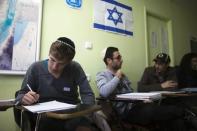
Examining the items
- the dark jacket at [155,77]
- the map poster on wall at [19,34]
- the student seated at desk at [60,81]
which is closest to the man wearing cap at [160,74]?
the dark jacket at [155,77]

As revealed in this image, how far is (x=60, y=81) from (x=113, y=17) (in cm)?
160

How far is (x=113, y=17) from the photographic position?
310cm

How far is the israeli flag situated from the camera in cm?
291

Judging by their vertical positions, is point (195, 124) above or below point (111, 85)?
below

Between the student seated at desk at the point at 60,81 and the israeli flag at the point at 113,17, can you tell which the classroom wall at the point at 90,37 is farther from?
the student seated at desk at the point at 60,81

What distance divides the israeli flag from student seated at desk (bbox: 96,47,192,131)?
19.8 inches

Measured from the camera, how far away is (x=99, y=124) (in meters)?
1.85

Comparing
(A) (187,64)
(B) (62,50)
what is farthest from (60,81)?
(A) (187,64)

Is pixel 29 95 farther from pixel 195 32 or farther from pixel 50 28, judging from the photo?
pixel 195 32

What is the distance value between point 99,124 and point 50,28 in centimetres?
114

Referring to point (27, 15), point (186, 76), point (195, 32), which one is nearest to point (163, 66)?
point (186, 76)

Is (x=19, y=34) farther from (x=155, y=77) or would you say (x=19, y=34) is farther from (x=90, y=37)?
(x=155, y=77)

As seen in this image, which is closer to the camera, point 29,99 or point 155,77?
point 29,99

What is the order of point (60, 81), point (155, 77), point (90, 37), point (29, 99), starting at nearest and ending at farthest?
1. point (29, 99)
2. point (60, 81)
3. point (90, 37)
4. point (155, 77)
